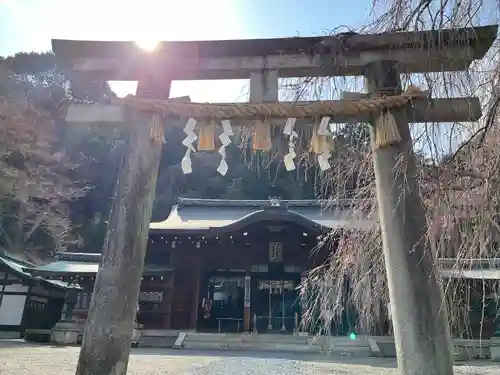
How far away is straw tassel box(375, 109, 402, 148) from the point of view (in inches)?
109

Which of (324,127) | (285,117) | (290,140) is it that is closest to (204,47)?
(285,117)

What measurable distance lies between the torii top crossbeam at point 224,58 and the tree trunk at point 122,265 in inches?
22.9

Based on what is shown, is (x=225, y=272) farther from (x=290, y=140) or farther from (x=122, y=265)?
(x=122, y=265)

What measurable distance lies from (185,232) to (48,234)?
15493 mm

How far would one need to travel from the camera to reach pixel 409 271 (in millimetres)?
2555

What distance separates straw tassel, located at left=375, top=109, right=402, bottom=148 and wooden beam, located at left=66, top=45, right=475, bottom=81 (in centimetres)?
40

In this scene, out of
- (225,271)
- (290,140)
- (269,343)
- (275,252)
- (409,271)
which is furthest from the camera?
(225,271)

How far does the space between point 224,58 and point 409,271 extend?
2051 mm

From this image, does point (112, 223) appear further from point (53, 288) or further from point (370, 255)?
point (53, 288)

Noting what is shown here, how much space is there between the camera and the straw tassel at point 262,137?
2932mm

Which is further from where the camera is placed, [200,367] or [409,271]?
[200,367]

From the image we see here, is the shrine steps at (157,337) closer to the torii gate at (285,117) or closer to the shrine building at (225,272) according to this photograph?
the shrine building at (225,272)

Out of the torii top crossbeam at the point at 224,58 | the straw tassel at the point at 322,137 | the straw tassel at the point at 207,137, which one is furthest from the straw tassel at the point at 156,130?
the straw tassel at the point at 322,137

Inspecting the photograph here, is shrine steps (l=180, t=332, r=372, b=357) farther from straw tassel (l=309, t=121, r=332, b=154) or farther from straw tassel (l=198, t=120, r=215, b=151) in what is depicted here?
straw tassel (l=198, t=120, r=215, b=151)
